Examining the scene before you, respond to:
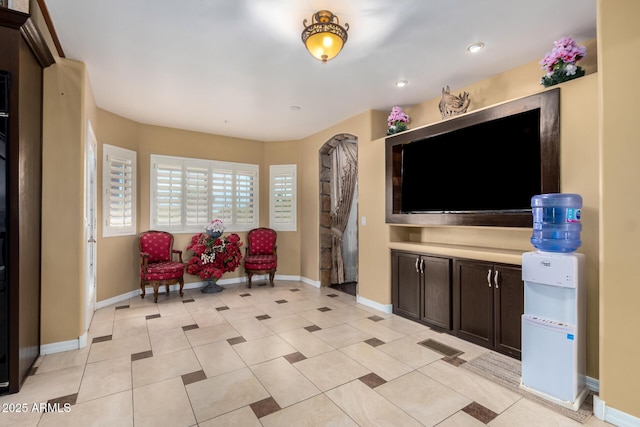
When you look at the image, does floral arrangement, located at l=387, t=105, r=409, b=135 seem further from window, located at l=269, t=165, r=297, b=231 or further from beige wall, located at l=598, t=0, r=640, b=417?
window, located at l=269, t=165, r=297, b=231

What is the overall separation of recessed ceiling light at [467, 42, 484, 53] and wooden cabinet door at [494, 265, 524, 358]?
81.2 inches

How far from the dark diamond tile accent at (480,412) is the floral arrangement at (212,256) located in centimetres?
403

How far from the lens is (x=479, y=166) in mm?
3189

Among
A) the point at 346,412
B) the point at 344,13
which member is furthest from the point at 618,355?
the point at 344,13

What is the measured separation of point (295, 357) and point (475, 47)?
3360 mm

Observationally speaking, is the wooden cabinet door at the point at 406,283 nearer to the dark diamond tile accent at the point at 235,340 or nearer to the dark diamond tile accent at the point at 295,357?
the dark diamond tile accent at the point at 295,357

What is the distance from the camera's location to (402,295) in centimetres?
397

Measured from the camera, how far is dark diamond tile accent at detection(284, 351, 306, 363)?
9.22ft

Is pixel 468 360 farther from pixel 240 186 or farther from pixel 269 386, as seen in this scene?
pixel 240 186

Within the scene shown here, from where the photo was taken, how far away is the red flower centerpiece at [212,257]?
5.05m

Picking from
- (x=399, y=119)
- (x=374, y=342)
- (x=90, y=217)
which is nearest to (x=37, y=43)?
(x=90, y=217)

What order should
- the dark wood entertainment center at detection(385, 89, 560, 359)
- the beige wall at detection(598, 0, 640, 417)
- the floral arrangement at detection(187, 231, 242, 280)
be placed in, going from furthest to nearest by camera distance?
the floral arrangement at detection(187, 231, 242, 280)
the dark wood entertainment center at detection(385, 89, 560, 359)
the beige wall at detection(598, 0, 640, 417)

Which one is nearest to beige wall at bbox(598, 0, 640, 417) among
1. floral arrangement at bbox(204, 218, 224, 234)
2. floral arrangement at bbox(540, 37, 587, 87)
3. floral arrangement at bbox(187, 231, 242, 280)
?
floral arrangement at bbox(540, 37, 587, 87)

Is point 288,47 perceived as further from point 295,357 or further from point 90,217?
point 90,217
